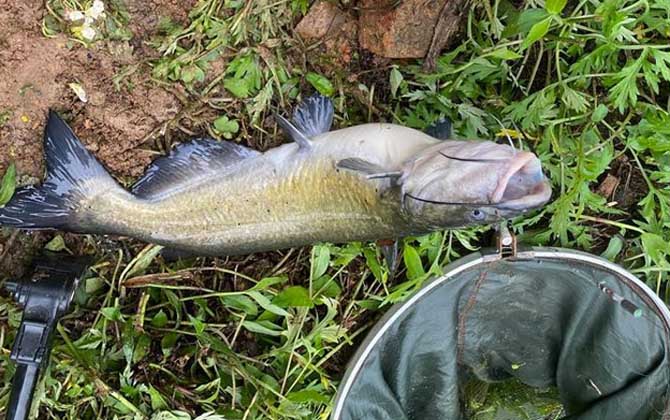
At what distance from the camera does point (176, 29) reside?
2.67 m

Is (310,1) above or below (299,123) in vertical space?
above

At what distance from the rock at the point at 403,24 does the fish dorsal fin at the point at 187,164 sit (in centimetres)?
66

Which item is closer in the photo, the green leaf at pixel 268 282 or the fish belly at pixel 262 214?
the fish belly at pixel 262 214

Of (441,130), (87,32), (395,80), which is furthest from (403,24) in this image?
(87,32)

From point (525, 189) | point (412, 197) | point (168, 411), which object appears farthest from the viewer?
point (168, 411)

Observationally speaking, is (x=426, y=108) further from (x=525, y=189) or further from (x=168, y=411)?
(x=168, y=411)

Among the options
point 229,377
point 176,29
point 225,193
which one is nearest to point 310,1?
point 176,29

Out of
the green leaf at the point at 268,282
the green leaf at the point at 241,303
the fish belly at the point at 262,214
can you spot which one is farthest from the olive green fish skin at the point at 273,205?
the green leaf at the point at 241,303

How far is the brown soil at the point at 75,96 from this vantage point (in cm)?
255

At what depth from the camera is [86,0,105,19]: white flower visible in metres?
2.59

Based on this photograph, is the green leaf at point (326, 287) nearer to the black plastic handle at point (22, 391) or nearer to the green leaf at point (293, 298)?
the green leaf at point (293, 298)

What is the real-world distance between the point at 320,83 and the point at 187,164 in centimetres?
60

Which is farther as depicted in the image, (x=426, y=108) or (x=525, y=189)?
(x=426, y=108)

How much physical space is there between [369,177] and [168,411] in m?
1.16
